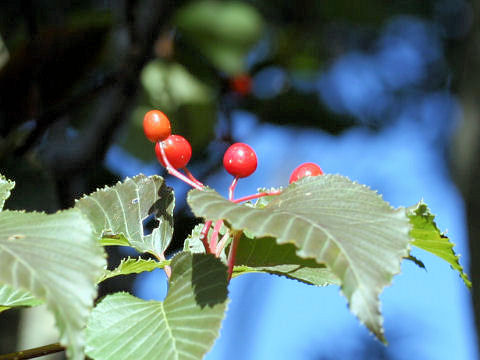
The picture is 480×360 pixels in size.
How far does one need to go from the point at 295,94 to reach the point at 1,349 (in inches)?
68.8

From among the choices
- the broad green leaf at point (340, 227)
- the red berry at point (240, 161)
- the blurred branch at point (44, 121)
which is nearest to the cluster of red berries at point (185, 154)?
the red berry at point (240, 161)

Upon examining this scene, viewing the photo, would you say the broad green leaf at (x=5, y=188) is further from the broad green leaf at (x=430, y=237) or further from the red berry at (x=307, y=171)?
the broad green leaf at (x=430, y=237)

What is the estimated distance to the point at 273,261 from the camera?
770 mm

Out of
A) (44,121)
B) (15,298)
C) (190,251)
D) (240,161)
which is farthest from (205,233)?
(44,121)

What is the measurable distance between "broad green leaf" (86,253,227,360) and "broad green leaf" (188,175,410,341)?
0.26ft

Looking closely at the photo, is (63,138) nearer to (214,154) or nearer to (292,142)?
(214,154)

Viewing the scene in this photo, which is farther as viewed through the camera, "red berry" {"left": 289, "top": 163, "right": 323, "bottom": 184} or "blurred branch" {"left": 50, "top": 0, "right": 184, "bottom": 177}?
"blurred branch" {"left": 50, "top": 0, "right": 184, "bottom": 177}

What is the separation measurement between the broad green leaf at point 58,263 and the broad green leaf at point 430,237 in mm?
→ 345

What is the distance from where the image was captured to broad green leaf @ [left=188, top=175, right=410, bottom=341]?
53cm

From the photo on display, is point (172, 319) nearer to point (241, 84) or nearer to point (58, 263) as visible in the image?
point (58, 263)

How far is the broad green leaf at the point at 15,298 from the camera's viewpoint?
2.35ft

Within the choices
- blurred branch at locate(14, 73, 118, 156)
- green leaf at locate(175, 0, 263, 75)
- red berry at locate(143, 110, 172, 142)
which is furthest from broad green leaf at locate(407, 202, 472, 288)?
green leaf at locate(175, 0, 263, 75)

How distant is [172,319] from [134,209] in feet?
0.67

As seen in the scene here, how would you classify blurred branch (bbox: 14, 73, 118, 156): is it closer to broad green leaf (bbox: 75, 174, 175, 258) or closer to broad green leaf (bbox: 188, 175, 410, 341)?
broad green leaf (bbox: 75, 174, 175, 258)
